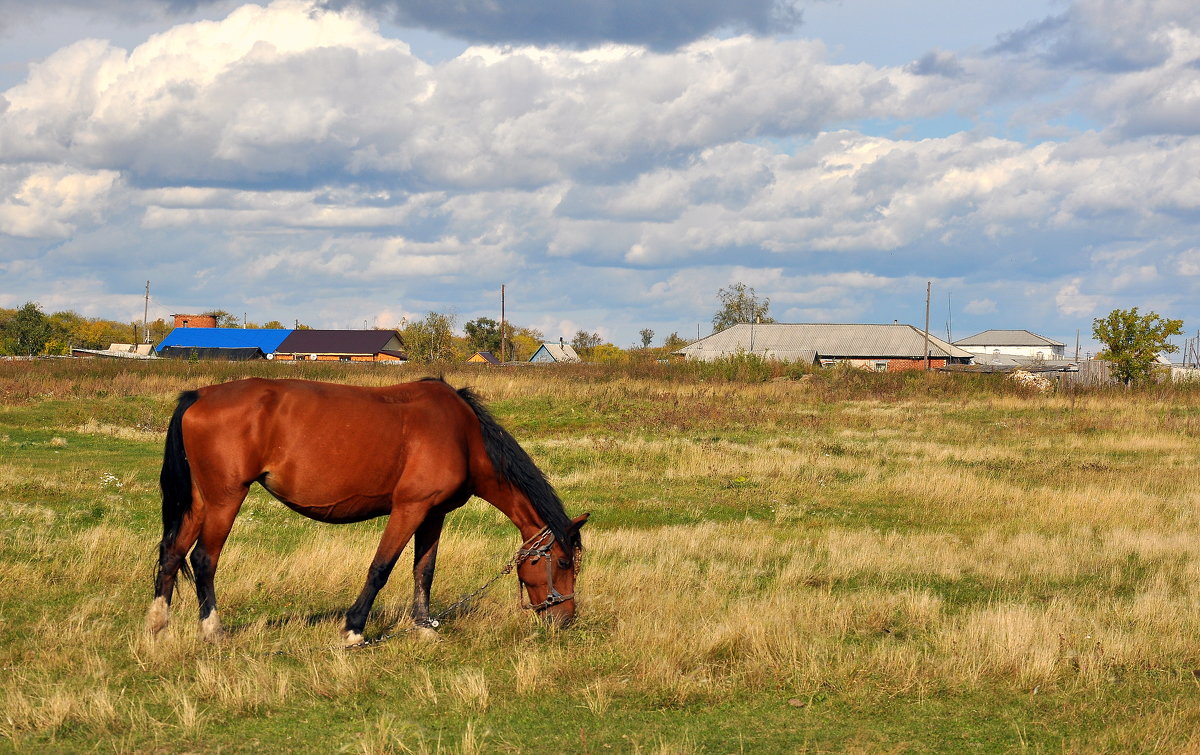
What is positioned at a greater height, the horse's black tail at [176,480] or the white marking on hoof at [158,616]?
the horse's black tail at [176,480]

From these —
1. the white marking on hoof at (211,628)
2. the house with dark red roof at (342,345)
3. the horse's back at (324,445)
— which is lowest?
the white marking on hoof at (211,628)

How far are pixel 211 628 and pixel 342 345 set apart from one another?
91454mm

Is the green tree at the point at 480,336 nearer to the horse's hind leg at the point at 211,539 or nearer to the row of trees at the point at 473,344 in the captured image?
the row of trees at the point at 473,344

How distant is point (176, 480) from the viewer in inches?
281

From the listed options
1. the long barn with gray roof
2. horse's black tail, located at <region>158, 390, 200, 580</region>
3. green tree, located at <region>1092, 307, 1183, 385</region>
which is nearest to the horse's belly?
horse's black tail, located at <region>158, 390, 200, 580</region>

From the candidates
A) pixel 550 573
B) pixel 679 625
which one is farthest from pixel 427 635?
pixel 679 625

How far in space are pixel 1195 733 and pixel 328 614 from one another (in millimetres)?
6150

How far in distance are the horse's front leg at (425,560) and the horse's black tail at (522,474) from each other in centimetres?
62

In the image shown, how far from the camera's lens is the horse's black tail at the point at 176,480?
7133mm

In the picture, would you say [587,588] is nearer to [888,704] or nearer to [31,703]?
[888,704]

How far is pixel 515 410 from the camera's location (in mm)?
32250

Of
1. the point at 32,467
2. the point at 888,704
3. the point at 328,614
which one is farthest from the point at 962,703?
the point at 32,467

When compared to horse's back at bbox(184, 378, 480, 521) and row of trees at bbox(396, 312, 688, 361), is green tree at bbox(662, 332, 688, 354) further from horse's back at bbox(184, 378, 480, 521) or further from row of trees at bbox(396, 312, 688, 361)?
horse's back at bbox(184, 378, 480, 521)

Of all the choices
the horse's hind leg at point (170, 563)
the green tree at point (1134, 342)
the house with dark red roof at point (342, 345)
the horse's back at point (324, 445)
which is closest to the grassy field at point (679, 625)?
the horse's hind leg at point (170, 563)
